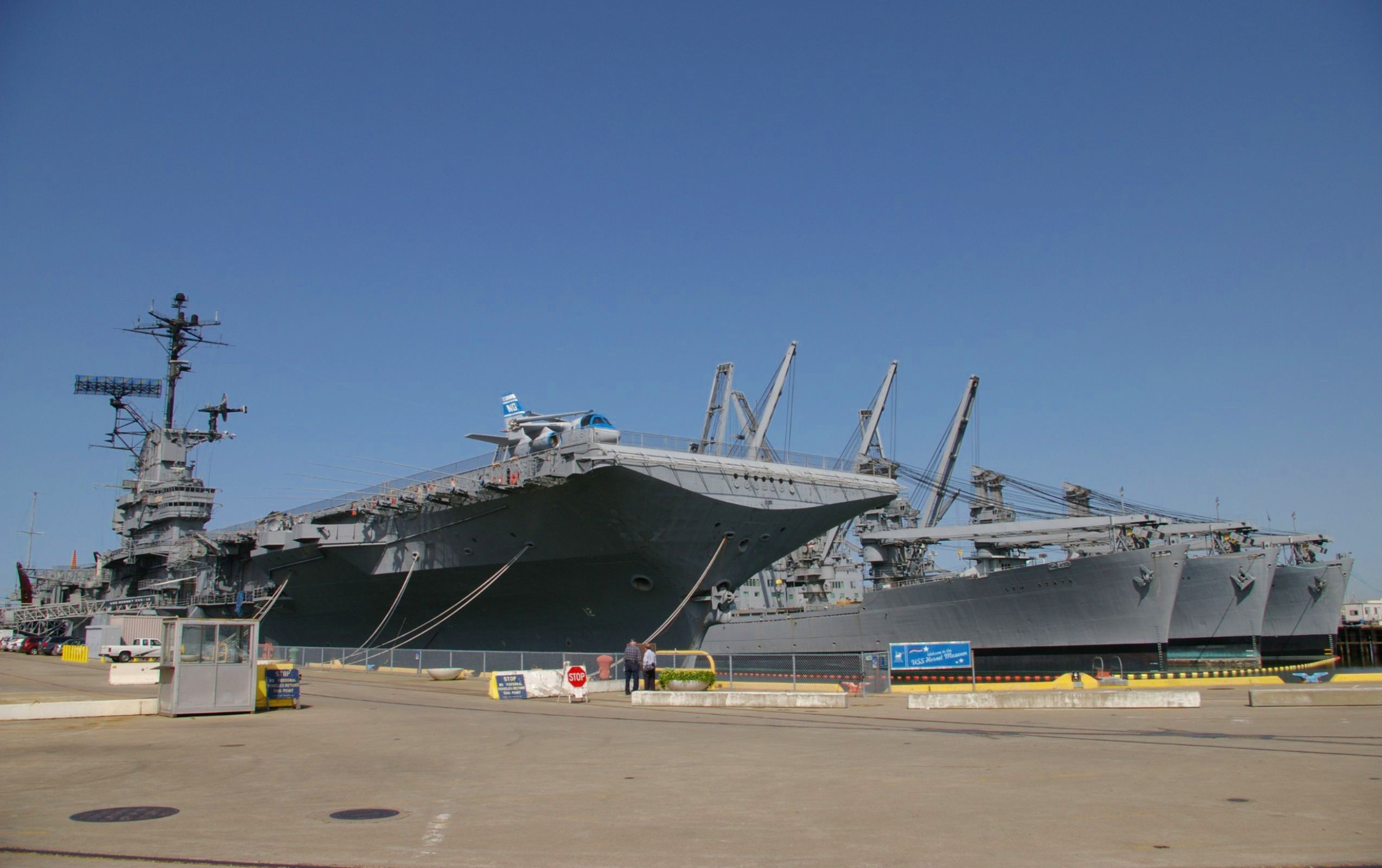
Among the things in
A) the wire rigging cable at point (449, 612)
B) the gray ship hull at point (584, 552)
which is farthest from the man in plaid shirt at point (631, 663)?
the wire rigging cable at point (449, 612)

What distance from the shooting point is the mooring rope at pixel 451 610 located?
86.8ft

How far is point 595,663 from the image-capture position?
2212 cm

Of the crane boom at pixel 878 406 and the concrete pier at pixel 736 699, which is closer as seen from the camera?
the concrete pier at pixel 736 699

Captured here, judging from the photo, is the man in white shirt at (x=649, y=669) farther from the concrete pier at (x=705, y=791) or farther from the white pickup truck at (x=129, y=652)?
the white pickup truck at (x=129, y=652)

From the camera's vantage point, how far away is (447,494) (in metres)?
26.3

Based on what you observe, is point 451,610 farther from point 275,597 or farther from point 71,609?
point 71,609

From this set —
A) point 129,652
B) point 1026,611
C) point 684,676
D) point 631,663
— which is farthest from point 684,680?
point 129,652

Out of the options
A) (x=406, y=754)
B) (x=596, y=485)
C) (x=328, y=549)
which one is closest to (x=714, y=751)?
(x=406, y=754)

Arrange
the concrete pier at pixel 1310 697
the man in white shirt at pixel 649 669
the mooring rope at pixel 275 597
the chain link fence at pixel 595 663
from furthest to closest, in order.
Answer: the mooring rope at pixel 275 597 → the chain link fence at pixel 595 663 → the man in white shirt at pixel 649 669 → the concrete pier at pixel 1310 697

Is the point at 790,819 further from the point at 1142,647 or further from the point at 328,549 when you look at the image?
the point at 1142,647

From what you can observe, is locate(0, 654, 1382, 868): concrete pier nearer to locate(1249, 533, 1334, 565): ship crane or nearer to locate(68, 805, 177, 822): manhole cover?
locate(68, 805, 177, 822): manhole cover

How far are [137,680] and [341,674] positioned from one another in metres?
5.18

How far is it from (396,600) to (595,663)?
1058 cm

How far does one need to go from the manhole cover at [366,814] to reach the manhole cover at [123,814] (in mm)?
1152
